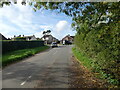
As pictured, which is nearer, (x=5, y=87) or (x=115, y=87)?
(x=115, y=87)

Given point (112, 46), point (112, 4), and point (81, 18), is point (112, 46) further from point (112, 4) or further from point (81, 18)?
point (81, 18)

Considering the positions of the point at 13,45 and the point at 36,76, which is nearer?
the point at 36,76

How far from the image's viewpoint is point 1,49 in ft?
67.8

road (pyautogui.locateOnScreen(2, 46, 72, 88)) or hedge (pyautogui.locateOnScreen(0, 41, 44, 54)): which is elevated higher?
hedge (pyautogui.locateOnScreen(0, 41, 44, 54))

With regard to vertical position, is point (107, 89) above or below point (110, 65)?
below

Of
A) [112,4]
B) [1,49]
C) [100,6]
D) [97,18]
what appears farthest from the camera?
[1,49]

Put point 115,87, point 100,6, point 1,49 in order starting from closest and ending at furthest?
point 115,87, point 100,6, point 1,49

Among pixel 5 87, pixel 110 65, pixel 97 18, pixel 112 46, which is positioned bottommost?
pixel 5 87

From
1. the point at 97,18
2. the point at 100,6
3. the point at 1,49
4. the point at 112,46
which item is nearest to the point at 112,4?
the point at 100,6

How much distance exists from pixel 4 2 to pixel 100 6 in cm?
565

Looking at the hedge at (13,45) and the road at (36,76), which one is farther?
the hedge at (13,45)

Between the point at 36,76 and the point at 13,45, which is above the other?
the point at 13,45

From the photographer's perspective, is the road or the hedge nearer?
the road

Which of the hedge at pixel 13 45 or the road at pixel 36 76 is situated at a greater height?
the hedge at pixel 13 45
